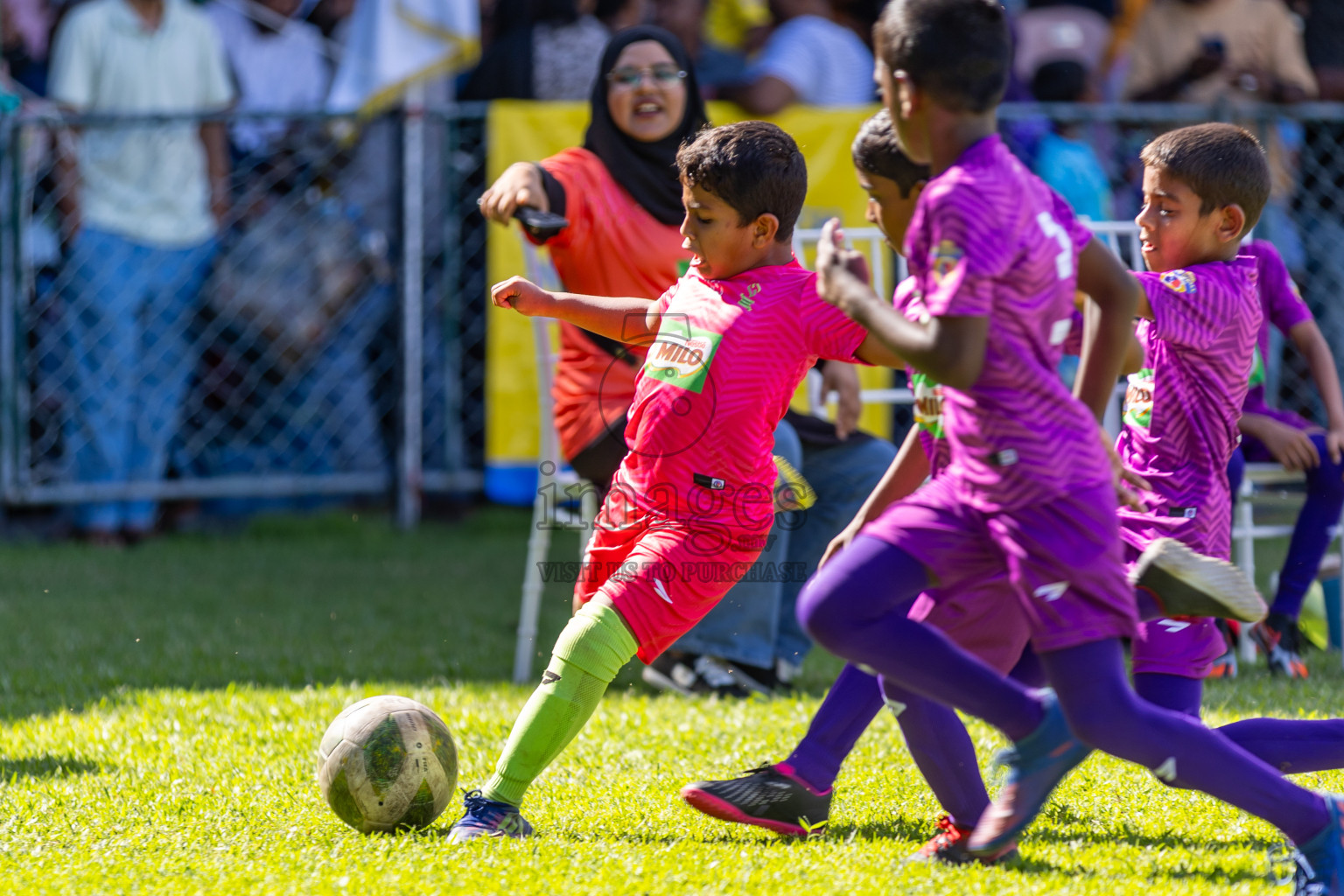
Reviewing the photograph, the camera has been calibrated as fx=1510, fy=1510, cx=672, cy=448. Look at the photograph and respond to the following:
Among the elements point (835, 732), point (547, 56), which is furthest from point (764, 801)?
point (547, 56)

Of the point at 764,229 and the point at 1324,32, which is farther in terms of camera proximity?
the point at 1324,32

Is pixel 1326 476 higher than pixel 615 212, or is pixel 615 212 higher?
pixel 615 212

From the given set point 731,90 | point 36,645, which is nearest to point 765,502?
point 36,645

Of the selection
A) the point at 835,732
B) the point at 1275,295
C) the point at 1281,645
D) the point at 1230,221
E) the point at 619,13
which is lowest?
the point at 1281,645

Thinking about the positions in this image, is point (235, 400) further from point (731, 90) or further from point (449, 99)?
point (731, 90)

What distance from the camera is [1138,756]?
2.42 m

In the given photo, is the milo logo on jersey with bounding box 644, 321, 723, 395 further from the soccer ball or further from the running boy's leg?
the soccer ball

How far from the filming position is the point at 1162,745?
7.90ft

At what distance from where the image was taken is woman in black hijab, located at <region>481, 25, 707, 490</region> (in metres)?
4.34

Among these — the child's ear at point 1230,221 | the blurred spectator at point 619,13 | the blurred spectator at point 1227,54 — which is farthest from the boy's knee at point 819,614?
the blurred spectator at point 1227,54

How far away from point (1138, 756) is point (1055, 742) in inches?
5.1

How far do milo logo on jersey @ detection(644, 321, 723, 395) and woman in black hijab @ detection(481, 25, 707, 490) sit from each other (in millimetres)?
1168

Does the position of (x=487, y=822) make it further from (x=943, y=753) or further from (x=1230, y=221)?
(x=1230, y=221)

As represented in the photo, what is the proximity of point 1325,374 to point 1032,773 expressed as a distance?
2.22m
